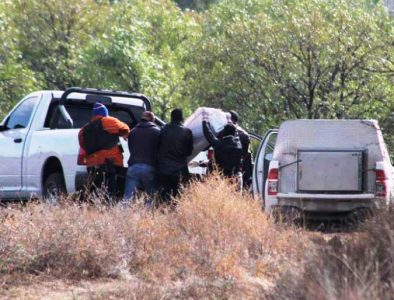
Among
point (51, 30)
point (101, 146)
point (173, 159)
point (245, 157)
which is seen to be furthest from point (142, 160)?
point (51, 30)

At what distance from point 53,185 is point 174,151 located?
1.98 metres

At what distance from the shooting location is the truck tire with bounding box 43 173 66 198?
1365 cm

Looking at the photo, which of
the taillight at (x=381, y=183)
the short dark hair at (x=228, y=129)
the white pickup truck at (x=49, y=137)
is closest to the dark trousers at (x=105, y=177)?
the white pickup truck at (x=49, y=137)

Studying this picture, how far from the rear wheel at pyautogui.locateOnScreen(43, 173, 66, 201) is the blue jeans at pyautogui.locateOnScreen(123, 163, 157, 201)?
1.17 m

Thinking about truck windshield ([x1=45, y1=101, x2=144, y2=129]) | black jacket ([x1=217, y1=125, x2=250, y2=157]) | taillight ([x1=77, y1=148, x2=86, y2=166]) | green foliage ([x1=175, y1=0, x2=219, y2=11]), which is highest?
green foliage ([x1=175, y1=0, x2=219, y2=11])

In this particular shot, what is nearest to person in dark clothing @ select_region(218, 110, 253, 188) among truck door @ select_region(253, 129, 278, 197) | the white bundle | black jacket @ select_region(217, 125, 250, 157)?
black jacket @ select_region(217, 125, 250, 157)

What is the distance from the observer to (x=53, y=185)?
13.8m

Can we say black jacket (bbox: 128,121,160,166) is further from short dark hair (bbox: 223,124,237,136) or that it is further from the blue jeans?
short dark hair (bbox: 223,124,237,136)

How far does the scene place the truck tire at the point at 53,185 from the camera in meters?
13.6

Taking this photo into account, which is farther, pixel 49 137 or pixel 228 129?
pixel 49 137

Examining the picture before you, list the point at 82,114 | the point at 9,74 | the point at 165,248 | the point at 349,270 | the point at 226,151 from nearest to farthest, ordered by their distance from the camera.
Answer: the point at 349,270
the point at 165,248
the point at 226,151
the point at 82,114
the point at 9,74

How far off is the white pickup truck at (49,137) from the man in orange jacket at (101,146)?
476 mm

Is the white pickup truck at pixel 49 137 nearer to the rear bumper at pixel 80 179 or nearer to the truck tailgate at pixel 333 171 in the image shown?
the rear bumper at pixel 80 179

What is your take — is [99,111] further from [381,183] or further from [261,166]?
[381,183]
